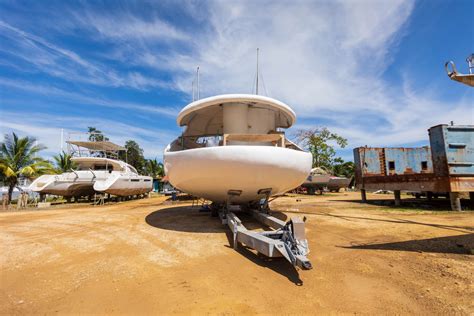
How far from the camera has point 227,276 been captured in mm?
3111

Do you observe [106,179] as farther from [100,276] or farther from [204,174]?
[100,276]

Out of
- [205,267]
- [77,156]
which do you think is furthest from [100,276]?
[77,156]

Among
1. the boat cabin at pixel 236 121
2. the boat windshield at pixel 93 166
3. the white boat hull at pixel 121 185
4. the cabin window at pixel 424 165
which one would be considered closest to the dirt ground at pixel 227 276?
the boat cabin at pixel 236 121

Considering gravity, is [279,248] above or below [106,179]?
below

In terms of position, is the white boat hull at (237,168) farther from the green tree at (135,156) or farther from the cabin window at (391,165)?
the green tree at (135,156)

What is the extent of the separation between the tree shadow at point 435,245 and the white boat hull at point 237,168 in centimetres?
198

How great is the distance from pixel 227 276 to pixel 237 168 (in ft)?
7.17

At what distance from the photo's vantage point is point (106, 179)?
55.4 feet

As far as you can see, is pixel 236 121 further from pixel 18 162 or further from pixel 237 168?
pixel 18 162

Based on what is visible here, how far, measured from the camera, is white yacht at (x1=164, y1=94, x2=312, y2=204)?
4785mm

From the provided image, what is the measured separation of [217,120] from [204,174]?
4334mm

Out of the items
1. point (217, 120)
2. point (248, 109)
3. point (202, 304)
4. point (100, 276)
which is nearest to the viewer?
point (202, 304)

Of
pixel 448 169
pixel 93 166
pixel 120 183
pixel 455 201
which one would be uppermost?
pixel 93 166

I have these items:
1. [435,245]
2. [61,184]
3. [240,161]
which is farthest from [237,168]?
[61,184]
